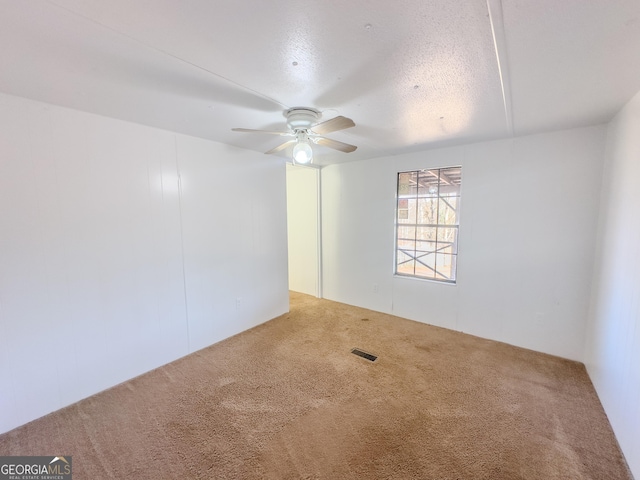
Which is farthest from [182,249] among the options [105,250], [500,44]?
[500,44]

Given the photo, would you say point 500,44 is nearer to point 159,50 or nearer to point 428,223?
point 159,50

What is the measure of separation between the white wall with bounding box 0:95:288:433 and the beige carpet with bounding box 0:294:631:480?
305mm

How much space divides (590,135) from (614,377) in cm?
210

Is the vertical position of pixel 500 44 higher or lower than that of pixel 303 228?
higher

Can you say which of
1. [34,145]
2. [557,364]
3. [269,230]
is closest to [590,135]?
[557,364]

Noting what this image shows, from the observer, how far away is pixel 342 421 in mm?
1913

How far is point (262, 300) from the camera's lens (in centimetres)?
366

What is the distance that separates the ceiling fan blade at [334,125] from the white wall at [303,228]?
2597 mm

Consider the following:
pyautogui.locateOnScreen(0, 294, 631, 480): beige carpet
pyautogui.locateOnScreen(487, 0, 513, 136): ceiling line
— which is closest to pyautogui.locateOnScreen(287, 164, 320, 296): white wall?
pyautogui.locateOnScreen(0, 294, 631, 480): beige carpet

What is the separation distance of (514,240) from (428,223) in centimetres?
98

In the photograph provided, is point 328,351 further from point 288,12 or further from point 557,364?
point 288,12

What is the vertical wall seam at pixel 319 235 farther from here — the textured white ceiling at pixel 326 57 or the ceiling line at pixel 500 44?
the ceiling line at pixel 500 44

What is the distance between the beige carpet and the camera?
1565 millimetres

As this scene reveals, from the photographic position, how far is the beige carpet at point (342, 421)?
157cm
